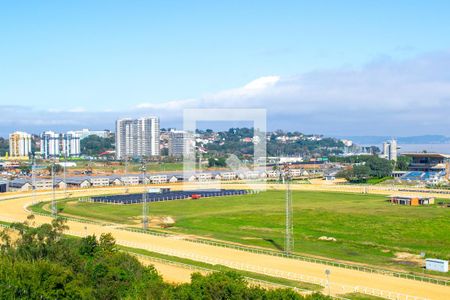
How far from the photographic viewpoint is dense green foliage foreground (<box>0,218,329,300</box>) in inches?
704

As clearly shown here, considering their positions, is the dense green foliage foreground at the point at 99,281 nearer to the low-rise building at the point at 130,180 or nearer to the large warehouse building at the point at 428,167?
the low-rise building at the point at 130,180

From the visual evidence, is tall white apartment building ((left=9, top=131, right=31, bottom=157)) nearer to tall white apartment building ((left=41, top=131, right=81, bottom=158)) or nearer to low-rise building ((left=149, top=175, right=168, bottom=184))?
tall white apartment building ((left=41, top=131, right=81, bottom=158))

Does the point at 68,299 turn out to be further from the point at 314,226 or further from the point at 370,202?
the point at 370,202

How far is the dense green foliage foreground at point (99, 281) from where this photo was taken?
58.6 ft

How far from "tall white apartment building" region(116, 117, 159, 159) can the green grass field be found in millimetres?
86866

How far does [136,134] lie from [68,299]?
132 meters

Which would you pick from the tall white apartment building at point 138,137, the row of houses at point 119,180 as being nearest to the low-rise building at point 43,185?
the row of houses at point 119,180

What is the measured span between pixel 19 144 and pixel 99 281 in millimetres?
143417

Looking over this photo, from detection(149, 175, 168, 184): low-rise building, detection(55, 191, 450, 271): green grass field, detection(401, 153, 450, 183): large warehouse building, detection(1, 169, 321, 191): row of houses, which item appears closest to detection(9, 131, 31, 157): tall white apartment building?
detection(1, 169, 321, 191): row of houses

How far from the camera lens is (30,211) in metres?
52.0

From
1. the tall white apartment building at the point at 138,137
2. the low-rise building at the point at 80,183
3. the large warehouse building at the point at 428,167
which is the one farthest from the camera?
the tall white apartment building at the point at 138,137

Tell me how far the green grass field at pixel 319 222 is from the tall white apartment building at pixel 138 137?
285ft

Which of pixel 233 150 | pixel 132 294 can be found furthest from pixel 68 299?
pixel 233 150

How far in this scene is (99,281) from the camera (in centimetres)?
2103
